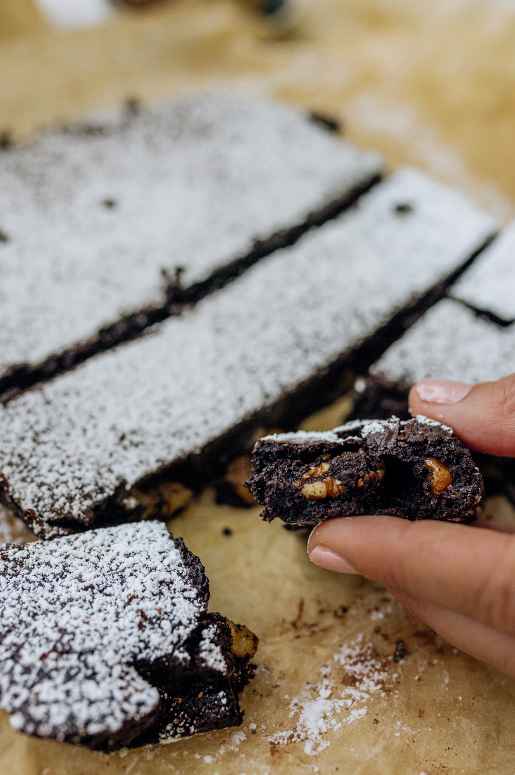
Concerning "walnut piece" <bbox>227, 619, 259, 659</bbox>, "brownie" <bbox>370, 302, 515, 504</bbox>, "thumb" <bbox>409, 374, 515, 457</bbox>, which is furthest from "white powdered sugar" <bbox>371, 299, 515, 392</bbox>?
"walnut piece" <bbox>227, 619, 259, 659</bbox>

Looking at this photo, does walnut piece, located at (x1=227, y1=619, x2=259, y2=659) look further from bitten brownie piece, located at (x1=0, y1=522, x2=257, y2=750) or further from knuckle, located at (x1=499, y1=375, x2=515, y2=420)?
knuckle, located at (x1=499, y1=375, x2=515, y2=420)

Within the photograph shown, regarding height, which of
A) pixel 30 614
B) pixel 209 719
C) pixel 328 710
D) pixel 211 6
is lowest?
pixel 328 710

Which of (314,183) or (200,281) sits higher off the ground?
(314,183)

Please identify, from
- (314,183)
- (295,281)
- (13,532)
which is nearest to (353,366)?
(295,281)

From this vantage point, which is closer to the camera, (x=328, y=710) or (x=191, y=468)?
(x=328, y=710)

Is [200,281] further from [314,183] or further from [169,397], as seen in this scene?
[314,183]

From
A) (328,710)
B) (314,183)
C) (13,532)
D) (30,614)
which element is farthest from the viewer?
(314,183)

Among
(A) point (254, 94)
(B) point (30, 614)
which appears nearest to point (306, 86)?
(A) point (254, 94)

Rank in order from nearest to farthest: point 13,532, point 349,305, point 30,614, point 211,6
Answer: point 30,614, point 13,532, point 349,305, point 211,6
